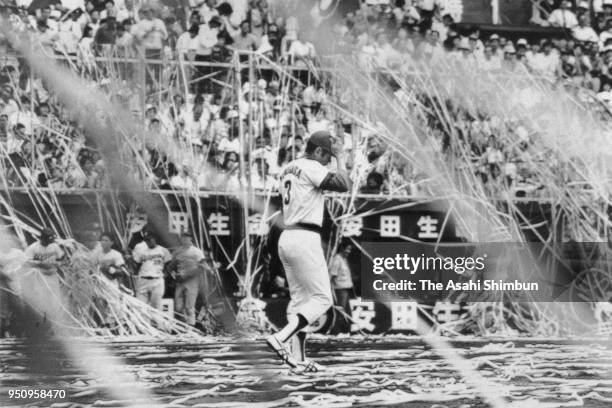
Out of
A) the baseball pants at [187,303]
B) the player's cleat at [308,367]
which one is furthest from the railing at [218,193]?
the player's cleat at [308,367]

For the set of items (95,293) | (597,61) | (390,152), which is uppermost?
(597,61)

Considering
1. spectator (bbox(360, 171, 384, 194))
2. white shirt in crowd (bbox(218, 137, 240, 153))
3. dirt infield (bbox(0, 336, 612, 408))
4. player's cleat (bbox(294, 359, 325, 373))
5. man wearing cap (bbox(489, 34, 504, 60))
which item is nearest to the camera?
dirt infield (bbox(0, 336, 612, 408))

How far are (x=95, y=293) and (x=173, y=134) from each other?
3.51 feet

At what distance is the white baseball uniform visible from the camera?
615 centimetres

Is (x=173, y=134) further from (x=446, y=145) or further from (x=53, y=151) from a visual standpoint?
(x=446, y=145)

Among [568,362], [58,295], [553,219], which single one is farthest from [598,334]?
[58,295]

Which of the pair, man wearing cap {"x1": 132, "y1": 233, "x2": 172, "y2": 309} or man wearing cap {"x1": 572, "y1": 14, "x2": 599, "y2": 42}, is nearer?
man wearing cap {"x1": 132, "y1": 233, "x2": 172, "y2": 309}

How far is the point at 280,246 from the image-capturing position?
244 inches

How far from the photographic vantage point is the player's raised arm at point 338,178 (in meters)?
6.12

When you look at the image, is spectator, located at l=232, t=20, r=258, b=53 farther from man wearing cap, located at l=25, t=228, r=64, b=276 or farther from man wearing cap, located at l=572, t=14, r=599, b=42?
man wearing cap, located at l=572, t=14, r=599, b=42

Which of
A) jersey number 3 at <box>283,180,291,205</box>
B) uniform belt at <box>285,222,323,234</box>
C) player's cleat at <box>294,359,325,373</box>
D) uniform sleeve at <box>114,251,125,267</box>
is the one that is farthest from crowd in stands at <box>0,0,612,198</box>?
player's cleat at <box>294,359,325,373</box>

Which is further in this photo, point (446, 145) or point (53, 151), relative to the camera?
point (446, 145)

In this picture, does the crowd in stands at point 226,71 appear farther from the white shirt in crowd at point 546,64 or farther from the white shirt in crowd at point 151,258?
the white shirt in crowd at point 151,258

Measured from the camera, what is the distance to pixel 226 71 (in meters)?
6.25
